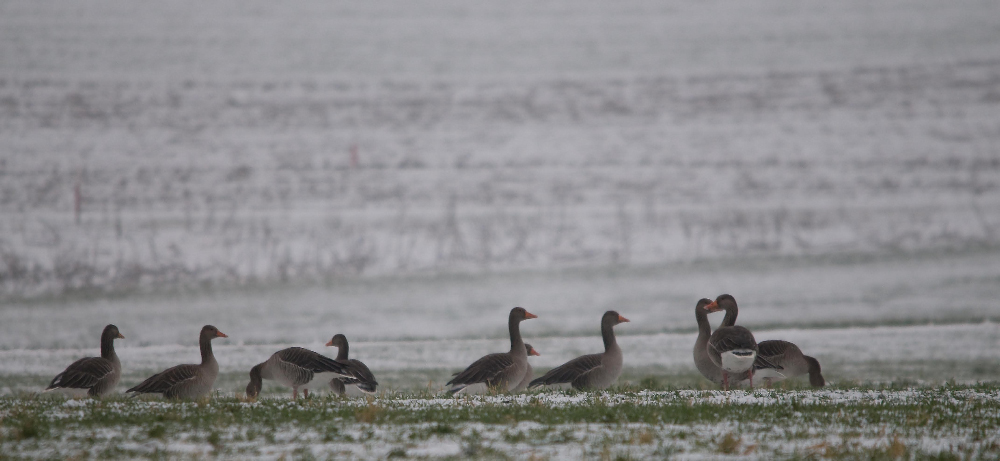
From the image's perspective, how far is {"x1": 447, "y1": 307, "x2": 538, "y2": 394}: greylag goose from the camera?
42.3ft

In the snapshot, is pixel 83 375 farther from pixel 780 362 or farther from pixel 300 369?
pixel 780 362

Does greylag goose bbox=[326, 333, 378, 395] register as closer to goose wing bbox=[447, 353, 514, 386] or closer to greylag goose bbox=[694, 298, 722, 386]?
goose wing bbox=[447, 353, 514, 386]

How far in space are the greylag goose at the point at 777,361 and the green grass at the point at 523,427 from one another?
299 centimetres

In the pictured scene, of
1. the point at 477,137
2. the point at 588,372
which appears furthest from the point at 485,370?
the point at 477,137

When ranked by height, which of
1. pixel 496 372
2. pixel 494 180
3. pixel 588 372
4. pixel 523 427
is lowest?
pixel 523 427

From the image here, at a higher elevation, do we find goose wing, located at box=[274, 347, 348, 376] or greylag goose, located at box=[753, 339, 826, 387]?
goose wing, located at box=[274, 347, 348, 376]

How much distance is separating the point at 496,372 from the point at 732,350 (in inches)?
141

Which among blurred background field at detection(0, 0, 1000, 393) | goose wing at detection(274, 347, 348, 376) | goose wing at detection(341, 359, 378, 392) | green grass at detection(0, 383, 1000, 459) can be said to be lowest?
green grass at detection(0, 383, 1000, 459)

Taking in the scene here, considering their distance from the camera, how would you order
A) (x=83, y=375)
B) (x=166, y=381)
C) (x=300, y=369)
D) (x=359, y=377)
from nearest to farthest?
(x=166, y=381), (x=83, y=375), (x=359, y=377), (x=300, y=369)

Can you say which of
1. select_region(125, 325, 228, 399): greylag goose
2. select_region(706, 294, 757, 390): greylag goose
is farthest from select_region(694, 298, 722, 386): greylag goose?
select_region(125, 325, 228, 399): greylag goose

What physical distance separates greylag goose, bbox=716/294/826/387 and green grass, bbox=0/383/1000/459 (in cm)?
Answer: 299

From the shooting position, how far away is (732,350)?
12.5 m

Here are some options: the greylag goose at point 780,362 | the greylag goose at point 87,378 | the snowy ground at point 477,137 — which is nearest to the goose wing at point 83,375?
the greylag goose at point 87,378

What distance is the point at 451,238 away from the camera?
29.0m
